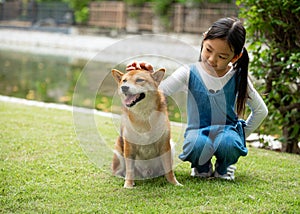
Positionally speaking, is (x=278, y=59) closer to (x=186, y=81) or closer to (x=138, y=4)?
(x=186, y=81)

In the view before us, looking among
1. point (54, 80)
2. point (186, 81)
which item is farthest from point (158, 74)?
point (54, 80)

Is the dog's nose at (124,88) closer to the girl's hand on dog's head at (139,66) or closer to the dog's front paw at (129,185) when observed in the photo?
the girl's hand on dog's head at (139,66)

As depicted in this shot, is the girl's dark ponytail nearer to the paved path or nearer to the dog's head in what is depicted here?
the dog's head

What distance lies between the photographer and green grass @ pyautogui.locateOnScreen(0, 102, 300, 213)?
9.50 ft

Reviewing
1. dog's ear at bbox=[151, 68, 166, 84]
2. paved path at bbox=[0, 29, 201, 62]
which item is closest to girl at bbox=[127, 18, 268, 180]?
dog's ear at bbox=[151, 68, 166, 84]

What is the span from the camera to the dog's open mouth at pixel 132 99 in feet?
10.4

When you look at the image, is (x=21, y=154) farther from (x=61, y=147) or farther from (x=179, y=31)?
(x=179, y=31)

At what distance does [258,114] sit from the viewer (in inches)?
142

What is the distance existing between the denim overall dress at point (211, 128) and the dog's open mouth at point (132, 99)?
0.50 m

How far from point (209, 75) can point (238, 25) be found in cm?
40

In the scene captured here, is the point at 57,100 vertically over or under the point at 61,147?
under

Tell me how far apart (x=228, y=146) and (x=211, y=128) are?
7.3 inches

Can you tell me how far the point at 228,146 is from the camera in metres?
3.38

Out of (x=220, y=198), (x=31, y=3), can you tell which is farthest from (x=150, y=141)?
(x=31, y=3)
